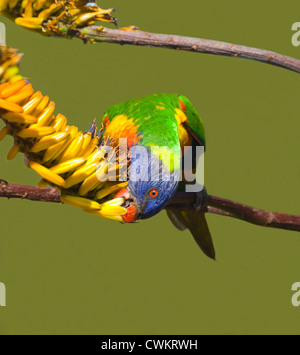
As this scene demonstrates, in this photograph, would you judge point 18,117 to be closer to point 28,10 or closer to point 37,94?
point 37,94

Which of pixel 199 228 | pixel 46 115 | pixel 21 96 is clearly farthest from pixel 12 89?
pixel 199 228

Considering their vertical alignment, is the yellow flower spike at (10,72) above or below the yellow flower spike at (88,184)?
above

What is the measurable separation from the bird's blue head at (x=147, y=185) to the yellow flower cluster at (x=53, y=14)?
2.03 feet

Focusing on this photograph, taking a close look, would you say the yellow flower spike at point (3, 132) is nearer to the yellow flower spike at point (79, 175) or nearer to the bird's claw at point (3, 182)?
the yellow flower spike at point (79, 175)

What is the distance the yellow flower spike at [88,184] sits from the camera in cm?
182

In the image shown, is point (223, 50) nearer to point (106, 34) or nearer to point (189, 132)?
point (106, 34)

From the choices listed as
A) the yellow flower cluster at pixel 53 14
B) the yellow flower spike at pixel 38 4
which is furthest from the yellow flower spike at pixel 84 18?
the yellow flower spike at pixel 38 4

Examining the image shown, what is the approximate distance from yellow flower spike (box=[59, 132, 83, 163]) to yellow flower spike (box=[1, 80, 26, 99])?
0.30 m

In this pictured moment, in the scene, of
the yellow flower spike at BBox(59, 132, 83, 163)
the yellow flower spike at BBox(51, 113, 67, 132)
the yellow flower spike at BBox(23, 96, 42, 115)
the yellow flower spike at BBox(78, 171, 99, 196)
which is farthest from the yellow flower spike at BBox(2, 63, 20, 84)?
the yellow flower spike at BBox(78, 171, 99, 196)

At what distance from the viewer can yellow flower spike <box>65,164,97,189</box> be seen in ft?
5.85

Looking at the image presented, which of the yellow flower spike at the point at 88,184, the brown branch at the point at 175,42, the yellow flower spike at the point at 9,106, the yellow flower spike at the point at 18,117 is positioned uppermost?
the brown branch at the point at 175,42

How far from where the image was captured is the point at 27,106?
1.61m

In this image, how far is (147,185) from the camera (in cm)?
209

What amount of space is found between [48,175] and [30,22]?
1.97ft
